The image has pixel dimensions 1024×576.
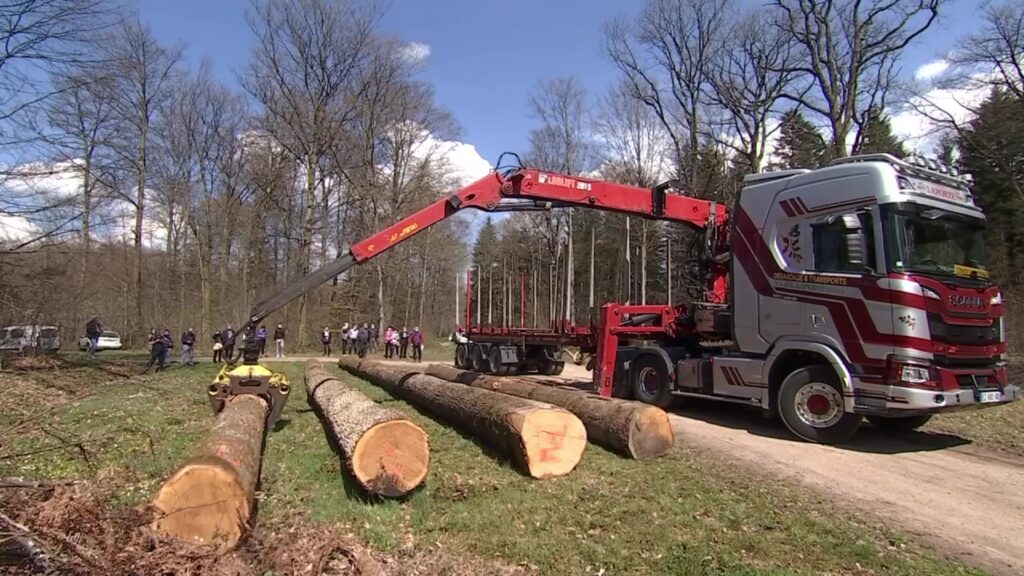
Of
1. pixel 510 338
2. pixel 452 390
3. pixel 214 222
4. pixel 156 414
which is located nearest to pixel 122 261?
pixel 214 222

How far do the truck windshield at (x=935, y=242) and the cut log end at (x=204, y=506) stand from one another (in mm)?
7542

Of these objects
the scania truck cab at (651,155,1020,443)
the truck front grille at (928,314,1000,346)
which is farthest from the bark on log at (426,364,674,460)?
the truck front grille at (928,314,1000,346)

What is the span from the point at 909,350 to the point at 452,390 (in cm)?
612

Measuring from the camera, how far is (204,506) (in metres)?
4.52

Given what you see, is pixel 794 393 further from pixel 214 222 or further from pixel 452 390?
pixel 214 222

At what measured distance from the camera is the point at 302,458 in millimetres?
7785

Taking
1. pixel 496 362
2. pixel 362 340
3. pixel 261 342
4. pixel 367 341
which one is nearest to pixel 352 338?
pixel 367 341

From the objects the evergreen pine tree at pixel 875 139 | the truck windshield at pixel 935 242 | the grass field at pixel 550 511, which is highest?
the evergreen pine tree at pixel 875 139

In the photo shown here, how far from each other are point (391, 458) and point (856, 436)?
6.79m

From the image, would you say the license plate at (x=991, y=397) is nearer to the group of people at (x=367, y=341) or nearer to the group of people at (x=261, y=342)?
the group of people at (x=261, y=342)

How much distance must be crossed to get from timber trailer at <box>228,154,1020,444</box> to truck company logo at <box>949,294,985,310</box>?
25 millimetres

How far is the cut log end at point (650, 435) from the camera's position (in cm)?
765

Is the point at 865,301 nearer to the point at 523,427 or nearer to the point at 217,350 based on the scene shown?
the point at 523,427

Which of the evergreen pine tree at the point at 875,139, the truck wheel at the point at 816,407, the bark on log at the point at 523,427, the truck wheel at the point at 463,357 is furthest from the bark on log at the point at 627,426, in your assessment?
the evergreen pine tree at the point at 875,139
